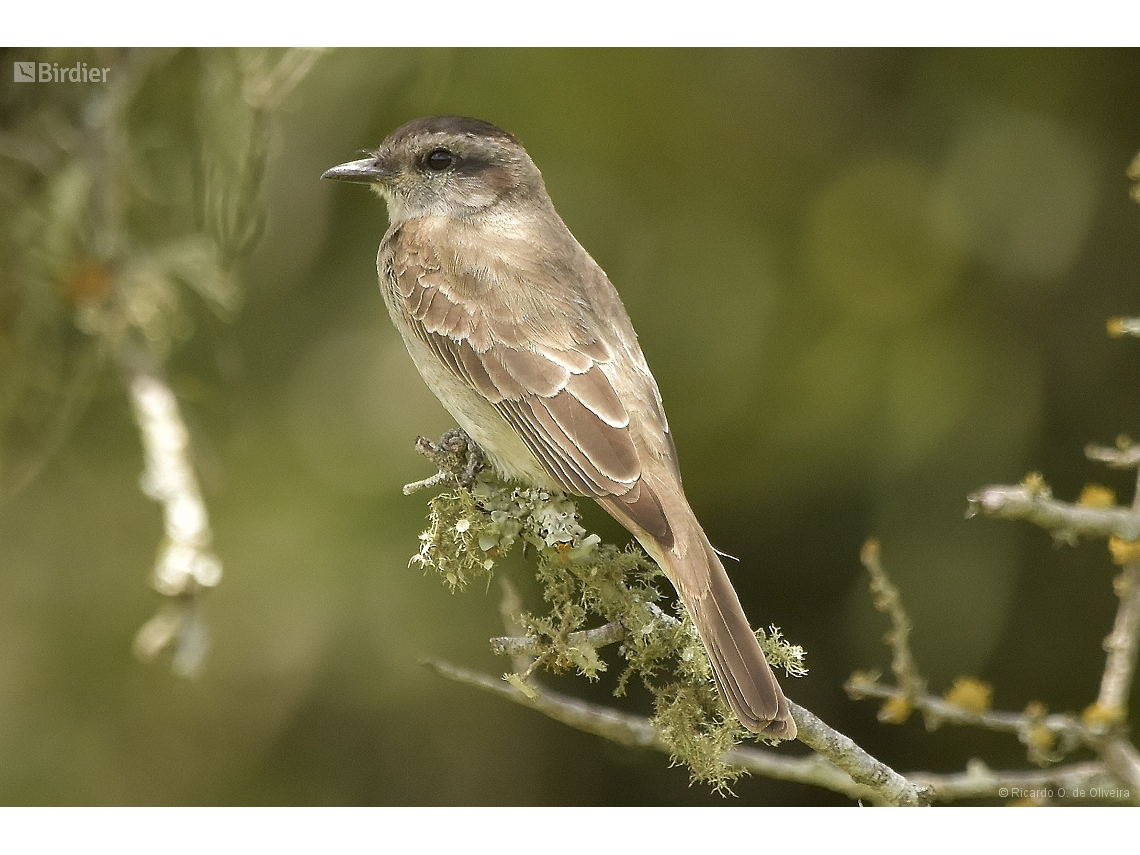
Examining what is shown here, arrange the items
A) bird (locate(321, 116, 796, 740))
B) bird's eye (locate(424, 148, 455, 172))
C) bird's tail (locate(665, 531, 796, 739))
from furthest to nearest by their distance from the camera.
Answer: bird's eye (locate(424, 148, 455, 172))
bird (locate(321, 116, 796, 740))
bird's tail (locate(665, 531, 796, 739))

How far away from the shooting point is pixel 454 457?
3.19 metres

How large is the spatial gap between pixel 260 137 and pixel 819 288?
178cm

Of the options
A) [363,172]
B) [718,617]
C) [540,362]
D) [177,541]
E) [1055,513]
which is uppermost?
[363,172]

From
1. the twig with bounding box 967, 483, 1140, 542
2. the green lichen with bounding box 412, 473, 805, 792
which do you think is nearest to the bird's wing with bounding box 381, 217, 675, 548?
the green lichen with bounding box 412, 473, 805, 792

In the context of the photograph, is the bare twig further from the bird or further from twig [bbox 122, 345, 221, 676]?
twig [bbox 122, 345, 221, 676]

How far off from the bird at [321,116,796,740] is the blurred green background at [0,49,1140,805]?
17.1 inches

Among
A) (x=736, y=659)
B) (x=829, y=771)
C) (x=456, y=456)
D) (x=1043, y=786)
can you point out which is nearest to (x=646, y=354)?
(x=456, y=456)

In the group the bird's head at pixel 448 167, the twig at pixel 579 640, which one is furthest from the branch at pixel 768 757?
the bird's head at pixel 448 167

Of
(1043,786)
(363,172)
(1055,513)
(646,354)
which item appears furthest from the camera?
(646,354)

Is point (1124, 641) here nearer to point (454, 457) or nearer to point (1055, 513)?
point (1055, 513)

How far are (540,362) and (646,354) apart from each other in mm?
899

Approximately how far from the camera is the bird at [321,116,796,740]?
2801 mm

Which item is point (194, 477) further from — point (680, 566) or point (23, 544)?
point (680, 566)
